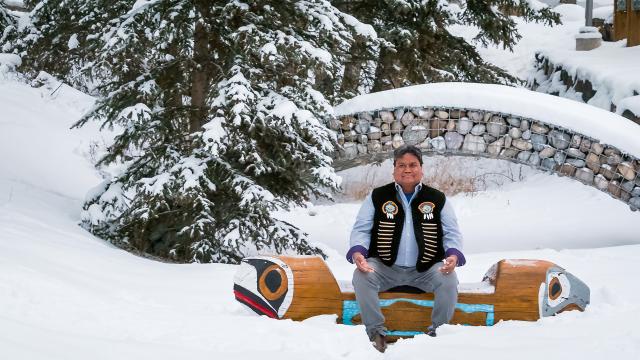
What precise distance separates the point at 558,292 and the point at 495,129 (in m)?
4.55

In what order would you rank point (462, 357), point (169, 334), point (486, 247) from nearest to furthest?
point (462, 357), point (169, 334), point (486, 247)

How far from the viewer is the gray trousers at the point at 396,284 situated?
18.3ft

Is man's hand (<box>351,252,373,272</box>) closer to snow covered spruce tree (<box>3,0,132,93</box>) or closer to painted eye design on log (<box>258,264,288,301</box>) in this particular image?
painted eye design on log (<box>258,264,288,301</box>)

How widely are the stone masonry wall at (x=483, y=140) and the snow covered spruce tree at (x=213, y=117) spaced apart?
112 centimetres

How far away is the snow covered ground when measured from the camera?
16.2 feet

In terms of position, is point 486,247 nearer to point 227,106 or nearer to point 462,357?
point 227,106

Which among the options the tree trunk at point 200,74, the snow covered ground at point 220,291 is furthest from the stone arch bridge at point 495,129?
the tree trunk at point 200,74

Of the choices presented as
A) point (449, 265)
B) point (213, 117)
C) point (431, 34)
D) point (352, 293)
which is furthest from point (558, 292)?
point (431, 34)

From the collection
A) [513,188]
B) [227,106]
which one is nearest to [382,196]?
[227,106]

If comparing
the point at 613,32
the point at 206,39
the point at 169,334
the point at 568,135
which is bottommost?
the point at 169,334

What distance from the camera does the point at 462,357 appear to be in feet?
15.8

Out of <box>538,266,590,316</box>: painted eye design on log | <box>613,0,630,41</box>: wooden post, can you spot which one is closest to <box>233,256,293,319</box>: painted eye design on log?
<box>538,266,590,316</box>: painted eye design on log

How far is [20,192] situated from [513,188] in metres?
8.83

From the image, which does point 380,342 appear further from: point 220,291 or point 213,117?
point 213,117
